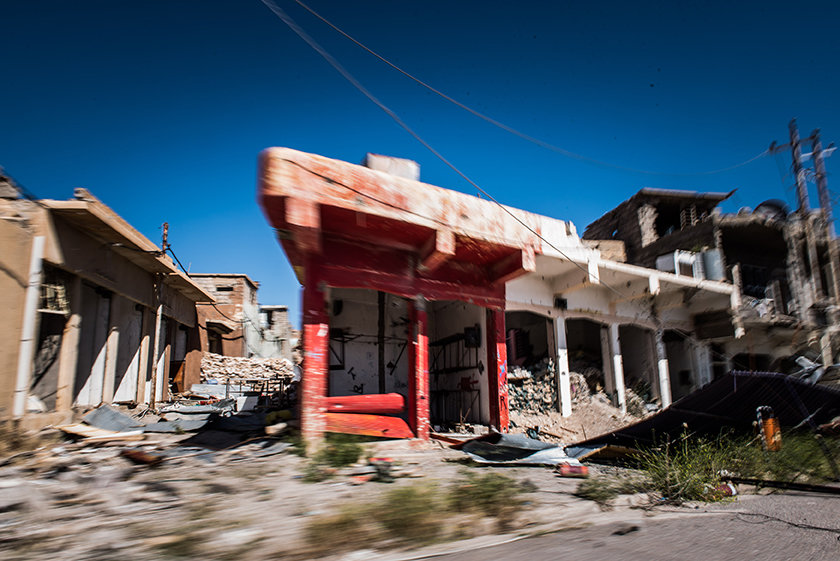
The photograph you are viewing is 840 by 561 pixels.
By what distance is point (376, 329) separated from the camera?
43.2 ft

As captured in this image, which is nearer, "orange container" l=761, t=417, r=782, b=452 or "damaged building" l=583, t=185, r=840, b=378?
"orange container" l=761, t=417, r=782, b=452

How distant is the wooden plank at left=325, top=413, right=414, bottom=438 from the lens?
8.17 m

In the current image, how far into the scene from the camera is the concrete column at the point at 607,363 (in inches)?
537

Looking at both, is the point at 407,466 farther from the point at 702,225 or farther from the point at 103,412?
the point at 702,225

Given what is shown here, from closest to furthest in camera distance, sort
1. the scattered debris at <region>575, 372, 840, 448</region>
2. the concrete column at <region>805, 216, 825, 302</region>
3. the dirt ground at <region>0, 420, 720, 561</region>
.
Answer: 1. the dirt ground at <region>0, 420, 720, 561</region>
2. the scattered debris at <region>575, 372, 840, 448</region>
3. the concrete column at <region>805, 216, 825, 302</region>

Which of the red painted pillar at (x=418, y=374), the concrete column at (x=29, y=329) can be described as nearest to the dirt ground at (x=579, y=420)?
the red painted pillar at (x=418, y=374)

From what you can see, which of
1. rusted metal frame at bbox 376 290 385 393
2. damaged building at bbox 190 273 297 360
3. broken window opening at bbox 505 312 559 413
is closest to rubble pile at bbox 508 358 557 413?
broken window opening at bbox 505 312 559 413

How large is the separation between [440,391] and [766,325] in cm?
1258

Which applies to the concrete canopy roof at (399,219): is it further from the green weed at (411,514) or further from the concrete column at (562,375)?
the green weed at (411,514)

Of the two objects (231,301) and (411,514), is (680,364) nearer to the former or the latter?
(411,514)

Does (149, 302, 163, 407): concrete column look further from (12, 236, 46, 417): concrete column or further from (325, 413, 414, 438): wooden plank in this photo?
(325, 413, 414, 438): wooden plank

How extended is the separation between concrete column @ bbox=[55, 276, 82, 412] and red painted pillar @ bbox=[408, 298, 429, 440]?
6.80 meters

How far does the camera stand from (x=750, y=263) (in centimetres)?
1945

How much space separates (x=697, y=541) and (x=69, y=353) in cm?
1084
